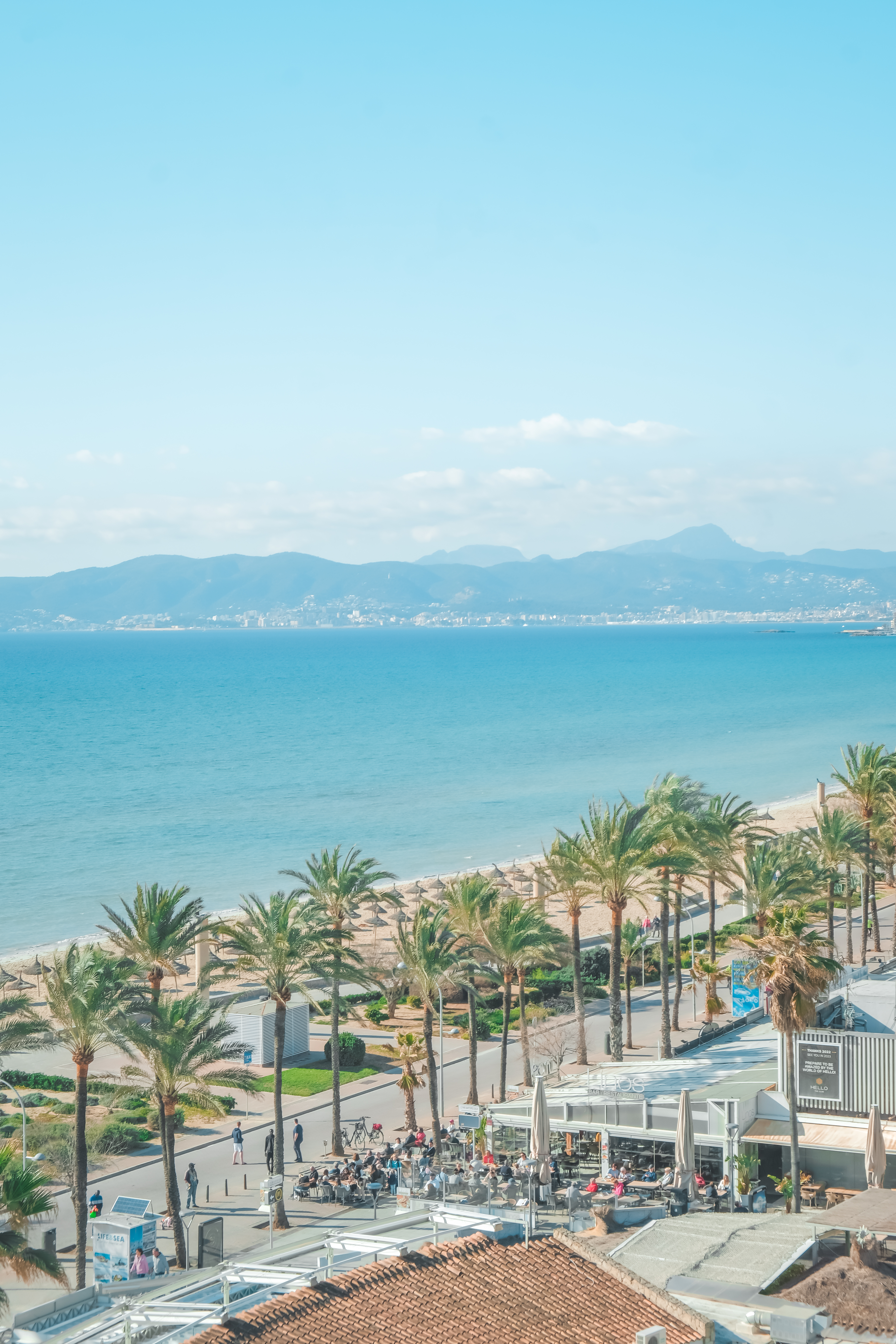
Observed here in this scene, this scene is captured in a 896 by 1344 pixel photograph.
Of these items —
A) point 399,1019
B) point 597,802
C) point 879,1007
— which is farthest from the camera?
point 597,802

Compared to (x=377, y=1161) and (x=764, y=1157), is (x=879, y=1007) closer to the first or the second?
(x=764, y=1157)

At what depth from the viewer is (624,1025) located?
41844 mm

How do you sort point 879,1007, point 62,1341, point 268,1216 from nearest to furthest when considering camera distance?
point 62,1341 < point 268,1216 < point 879,1007

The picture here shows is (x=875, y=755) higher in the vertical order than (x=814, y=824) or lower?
higher

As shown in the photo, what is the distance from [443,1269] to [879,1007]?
16093mm

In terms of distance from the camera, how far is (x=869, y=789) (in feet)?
152

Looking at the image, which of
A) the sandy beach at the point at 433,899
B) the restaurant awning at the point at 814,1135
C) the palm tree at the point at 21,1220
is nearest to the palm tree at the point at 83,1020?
the palm tree at the point at 21,1220

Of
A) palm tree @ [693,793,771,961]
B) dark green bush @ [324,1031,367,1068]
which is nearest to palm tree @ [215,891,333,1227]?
dark green bush @ [324,1031,367,1068]

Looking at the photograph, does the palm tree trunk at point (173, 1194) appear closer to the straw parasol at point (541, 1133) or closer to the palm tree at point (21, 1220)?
the palm tree at point (21, 1220)

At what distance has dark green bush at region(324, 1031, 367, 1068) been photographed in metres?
38.9

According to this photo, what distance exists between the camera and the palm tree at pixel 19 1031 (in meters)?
23.7

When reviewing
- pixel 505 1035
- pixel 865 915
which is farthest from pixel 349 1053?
pixel 865 915

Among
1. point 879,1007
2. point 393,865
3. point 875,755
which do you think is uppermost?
point 875,755

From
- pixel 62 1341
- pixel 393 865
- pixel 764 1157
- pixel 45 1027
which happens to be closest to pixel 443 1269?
pixel 62 1341
